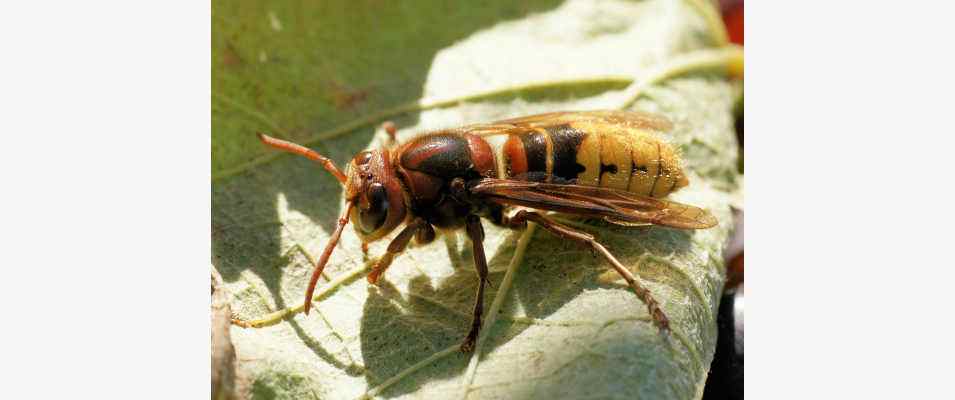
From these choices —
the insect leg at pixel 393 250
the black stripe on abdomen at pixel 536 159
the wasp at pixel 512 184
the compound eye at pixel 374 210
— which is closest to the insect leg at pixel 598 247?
the wasp at pixel 512 184

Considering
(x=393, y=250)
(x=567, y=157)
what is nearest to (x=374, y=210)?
(x=393, y=250)

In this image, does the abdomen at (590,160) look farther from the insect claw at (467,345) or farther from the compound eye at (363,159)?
the insect claw at (467,345)

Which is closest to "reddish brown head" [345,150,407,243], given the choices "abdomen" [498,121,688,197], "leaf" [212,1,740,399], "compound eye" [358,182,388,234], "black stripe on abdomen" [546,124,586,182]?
"compound eye" [358,182,388,234]

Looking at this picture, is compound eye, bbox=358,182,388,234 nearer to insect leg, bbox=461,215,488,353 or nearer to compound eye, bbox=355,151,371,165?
compound eye, bbox=355,151,371,165

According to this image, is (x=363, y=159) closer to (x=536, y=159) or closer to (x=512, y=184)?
(x=512, y=184)

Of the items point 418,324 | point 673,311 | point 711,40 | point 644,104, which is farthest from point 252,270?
point 711,40

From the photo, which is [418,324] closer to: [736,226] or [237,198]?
[237,198]
